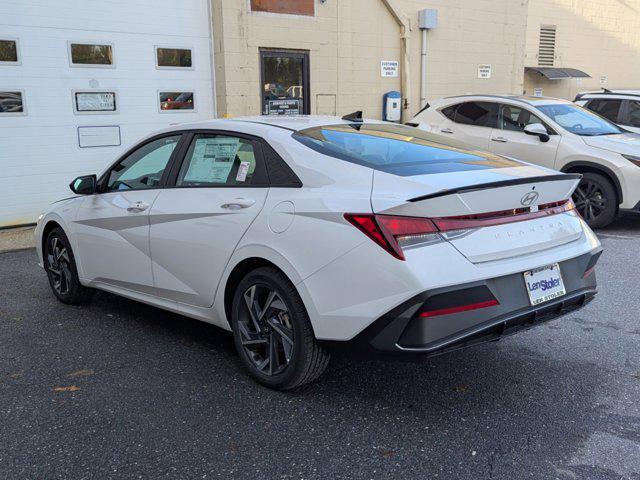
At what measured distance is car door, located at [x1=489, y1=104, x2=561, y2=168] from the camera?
28.1 feet

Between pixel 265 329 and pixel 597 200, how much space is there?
6028 mm

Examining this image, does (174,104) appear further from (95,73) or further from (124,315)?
(124,315)

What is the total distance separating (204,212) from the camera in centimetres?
396

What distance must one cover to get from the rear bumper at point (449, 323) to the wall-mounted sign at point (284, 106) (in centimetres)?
828

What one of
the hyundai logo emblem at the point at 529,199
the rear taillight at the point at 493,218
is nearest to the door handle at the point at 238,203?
the rear taillight at the point at 493,218

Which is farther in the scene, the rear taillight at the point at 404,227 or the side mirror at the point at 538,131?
the side mirror at the point at 538,131

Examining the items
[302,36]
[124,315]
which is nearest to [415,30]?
[302,36]

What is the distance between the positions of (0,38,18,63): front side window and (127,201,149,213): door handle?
5.22 m

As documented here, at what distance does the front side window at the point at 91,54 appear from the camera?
898cm

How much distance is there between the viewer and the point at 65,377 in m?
3.98

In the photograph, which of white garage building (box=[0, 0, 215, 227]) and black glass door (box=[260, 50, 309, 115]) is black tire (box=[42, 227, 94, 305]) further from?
black glass door (box=[260, 50, 309, 115])

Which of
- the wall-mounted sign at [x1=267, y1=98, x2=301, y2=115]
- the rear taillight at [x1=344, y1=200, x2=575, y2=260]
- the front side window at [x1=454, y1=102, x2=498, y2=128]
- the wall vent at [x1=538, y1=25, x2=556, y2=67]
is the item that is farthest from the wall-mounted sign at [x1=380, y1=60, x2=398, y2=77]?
the rear taillight at [x1=344, y1=200, x2=575, y2=260]

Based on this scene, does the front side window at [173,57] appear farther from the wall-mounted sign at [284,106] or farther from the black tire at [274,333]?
the black tire at [274,333]

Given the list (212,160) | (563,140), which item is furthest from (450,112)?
(212,160)
